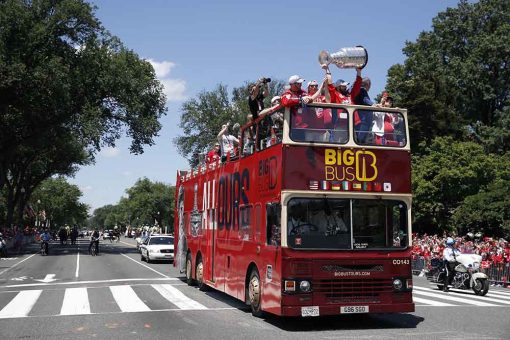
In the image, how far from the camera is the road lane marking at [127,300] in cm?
1319

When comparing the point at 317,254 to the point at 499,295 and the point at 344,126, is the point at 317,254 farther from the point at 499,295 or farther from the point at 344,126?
the point at 499,295

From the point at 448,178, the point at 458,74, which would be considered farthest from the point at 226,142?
the point at 458,74

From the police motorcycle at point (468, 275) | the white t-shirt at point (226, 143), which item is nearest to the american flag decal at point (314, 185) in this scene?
the white t-shirt at point (226, 143)

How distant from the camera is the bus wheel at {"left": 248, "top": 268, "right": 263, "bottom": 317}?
11.7 meters

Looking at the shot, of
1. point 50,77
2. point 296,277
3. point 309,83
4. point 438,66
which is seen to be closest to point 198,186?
point 309,83

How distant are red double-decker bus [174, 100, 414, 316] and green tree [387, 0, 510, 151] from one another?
37377 mm

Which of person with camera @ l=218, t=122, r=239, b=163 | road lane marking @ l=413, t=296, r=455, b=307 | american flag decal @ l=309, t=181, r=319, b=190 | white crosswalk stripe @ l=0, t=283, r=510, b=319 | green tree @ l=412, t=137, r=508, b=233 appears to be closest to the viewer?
american flag decal @ l=309, t=181, r=319, b=190

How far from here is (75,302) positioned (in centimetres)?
1430

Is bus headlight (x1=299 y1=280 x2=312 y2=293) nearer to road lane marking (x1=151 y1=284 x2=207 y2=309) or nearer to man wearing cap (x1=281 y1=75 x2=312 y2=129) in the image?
man wearing cap (x1=281 y1=75 x2=312 y2=129)

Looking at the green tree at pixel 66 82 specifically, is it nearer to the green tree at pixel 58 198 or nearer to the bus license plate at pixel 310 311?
the bus license plate at pixel 310 311

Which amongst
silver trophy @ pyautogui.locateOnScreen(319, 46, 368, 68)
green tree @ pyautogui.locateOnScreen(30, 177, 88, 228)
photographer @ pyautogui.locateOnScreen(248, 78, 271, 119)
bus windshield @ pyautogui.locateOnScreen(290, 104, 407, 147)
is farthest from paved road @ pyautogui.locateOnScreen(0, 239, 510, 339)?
green tree @ pyautogui.locateOnScreen(30, 177, 88, 228)

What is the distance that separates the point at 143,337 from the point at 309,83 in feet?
18.5

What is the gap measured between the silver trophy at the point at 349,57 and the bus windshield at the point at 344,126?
82 cm

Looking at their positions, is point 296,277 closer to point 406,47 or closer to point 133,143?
point 133,143
